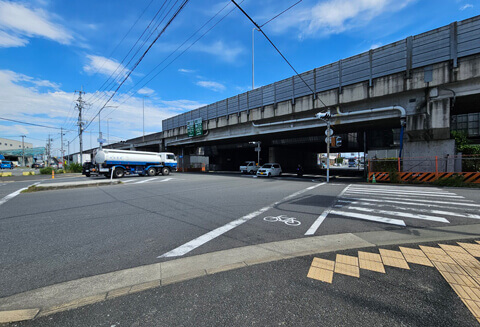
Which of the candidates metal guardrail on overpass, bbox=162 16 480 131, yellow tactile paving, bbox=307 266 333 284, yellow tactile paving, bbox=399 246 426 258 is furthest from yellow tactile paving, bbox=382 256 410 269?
metal guardrail on overpass, bbox=162 16 480 131

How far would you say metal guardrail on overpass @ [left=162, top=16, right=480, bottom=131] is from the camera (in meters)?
12.6

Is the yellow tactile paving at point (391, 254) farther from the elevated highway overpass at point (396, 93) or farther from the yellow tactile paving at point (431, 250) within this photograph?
the elevated highway overpass at point (396, 93)

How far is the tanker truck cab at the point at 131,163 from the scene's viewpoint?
22.2 m

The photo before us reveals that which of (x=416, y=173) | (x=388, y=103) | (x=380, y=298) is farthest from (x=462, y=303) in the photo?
(x=388, y=103)

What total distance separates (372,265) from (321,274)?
929 mm

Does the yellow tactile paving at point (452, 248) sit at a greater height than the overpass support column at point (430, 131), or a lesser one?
lesser

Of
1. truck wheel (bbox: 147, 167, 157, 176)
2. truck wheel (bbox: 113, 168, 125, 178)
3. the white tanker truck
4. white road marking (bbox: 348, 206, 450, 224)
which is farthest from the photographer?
truck wheel (bbox: 147, 167, 157, 176)

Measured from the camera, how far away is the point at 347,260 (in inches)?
136

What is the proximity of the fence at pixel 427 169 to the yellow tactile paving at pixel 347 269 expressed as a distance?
51.6ft

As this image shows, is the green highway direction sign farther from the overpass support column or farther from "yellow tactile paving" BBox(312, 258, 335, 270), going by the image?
"yellow tactile paving" BBox(312, 258, 335, 270)

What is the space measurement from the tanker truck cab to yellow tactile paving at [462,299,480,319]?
2265cm

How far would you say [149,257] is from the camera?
3.72 meters

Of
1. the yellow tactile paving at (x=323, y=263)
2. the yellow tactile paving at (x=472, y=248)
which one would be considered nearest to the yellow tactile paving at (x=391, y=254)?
the yellow tactile paving at (x=323, y=263)

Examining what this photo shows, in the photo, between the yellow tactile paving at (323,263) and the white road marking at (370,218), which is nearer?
the yellow tactile paving at (323,263)
